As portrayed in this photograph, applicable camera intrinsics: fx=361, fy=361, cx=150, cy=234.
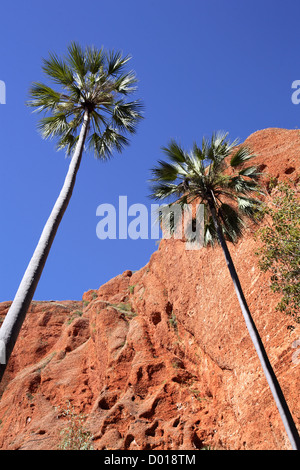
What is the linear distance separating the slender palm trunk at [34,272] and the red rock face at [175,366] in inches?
417

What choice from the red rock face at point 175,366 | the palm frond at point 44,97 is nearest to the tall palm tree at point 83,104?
the palm frond at point 44,97

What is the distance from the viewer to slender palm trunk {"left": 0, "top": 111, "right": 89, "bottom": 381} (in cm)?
593

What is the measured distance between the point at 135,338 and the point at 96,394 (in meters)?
4.55

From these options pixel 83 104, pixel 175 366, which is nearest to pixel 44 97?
pixel 83 104

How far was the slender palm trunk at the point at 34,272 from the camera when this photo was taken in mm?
5926

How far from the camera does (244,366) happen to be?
16.7m

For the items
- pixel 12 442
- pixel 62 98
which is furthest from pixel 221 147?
pixel 12 442

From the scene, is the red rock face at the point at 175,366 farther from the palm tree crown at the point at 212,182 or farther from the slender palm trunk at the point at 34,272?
the slender palm trunk at the point at 34,272

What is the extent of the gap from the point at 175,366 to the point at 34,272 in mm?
16911

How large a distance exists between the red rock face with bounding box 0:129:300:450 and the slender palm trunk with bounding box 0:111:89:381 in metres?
Answer: 10.6

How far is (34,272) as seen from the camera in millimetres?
7145

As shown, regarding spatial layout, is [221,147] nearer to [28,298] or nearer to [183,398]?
[28,298]

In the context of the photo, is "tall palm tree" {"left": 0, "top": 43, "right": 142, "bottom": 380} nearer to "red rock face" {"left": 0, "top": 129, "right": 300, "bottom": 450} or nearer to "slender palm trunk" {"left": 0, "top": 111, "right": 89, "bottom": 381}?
"slender palm trunk" {"left": 0, "top": 111, "right": 89, "bottom": 381}

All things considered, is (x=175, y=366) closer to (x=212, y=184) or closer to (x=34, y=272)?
(x=212, y=184)
